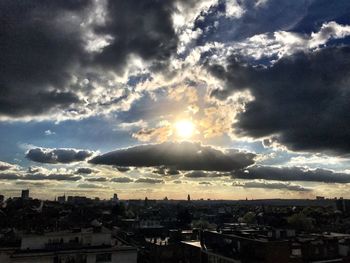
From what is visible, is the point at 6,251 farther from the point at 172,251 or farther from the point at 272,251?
the point at 272,251

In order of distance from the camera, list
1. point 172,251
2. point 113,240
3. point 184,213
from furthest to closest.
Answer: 1. point 184,213
2. point 172,251
3. point 113,240

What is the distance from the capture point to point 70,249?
158 feet

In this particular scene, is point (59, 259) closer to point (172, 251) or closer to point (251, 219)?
point (172, 251)

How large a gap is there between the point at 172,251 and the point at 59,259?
27336mm

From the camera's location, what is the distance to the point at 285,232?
195 feet

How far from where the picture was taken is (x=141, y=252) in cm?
→ 7288

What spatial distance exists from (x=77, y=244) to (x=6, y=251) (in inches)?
391

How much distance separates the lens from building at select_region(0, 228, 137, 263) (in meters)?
46.1

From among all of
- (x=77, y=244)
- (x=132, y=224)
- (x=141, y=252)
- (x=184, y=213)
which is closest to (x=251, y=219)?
(x=184, y=213)

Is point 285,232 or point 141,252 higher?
point 285,232

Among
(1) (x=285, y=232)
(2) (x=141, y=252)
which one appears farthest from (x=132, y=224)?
(1) (x=285, y=232)

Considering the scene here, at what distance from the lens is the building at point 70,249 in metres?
46.1

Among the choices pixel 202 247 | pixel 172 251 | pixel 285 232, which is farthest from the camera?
pixel 172 251

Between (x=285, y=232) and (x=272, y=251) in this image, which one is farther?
(x=285, y=232)
